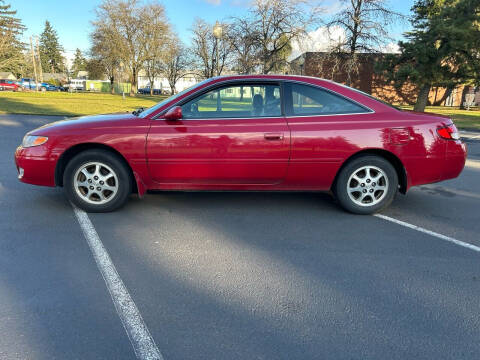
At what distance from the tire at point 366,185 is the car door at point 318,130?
0.51 ft

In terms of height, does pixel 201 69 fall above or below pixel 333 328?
above

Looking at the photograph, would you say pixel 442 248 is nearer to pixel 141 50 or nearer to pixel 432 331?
pixel 432 331

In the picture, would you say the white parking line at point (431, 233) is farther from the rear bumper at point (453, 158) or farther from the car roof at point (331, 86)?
the car roof at point (331, 86)

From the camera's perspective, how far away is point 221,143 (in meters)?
4.02

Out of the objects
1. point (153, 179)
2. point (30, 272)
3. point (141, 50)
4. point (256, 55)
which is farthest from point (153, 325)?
point (141, 50)

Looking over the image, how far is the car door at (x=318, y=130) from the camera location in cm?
408

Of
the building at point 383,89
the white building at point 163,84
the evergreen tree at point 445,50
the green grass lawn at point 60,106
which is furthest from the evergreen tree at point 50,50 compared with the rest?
the evergreen tree at point 445,50

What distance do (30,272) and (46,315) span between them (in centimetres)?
67

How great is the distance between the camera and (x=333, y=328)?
7.41 ft

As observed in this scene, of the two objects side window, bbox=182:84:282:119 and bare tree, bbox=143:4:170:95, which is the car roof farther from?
bare tree, bbox=143:4:170:95

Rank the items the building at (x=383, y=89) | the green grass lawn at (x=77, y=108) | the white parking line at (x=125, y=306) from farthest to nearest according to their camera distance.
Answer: the building at (x=383, y=89), the green grass lawn at (x=77, y=108), the white parking line at (x=125, y=306)

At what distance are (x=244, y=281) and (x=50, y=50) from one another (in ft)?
415

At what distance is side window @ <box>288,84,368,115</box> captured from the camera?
418 cm

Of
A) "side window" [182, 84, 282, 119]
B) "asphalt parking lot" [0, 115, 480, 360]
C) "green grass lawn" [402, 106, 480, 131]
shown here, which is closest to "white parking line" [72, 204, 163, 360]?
"asphalt parking lot" [0, 115, 480, 360]
